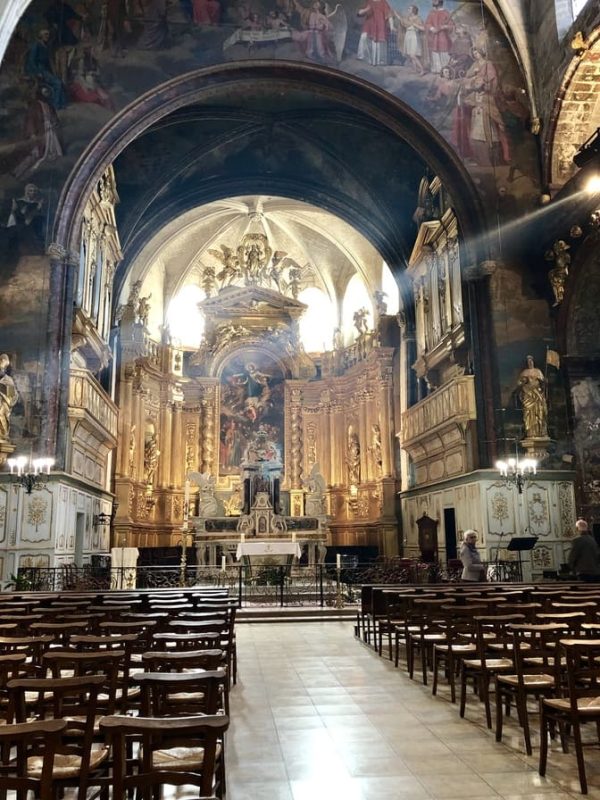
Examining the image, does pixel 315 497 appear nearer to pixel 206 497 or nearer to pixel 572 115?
pixel 206 497

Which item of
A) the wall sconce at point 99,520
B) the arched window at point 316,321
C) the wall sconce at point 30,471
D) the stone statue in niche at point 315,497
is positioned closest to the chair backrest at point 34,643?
the wall sconce at point 30,471

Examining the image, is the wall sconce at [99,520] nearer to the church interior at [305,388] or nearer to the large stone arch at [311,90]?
the church interior at [305,388]

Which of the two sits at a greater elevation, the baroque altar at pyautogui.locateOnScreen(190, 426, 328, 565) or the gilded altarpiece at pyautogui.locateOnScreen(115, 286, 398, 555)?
the gilded altarpiece at pyautogui.locateOnScreen(115, 286, 398, 555)

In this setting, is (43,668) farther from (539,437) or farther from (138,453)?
(138,453)

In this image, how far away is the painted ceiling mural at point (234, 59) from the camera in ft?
55.9

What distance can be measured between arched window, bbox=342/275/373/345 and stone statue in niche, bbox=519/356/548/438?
12.5 meters

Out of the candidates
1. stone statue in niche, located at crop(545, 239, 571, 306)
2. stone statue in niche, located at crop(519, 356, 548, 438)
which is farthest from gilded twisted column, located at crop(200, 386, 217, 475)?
stone statue in niche, located at crop(545, 239, 571, 306)

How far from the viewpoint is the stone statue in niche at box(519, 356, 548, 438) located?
16.3 meters

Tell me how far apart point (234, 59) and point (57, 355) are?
881 centimetres

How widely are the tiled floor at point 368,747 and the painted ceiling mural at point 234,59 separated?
525 inches

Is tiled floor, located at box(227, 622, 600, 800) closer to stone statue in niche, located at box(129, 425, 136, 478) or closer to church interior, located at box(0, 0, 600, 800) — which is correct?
church interior, located at box(0, 0, 600, 800)

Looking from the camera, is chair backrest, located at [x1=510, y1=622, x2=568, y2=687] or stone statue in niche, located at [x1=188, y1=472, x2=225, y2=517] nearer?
chair backrest, located at [x1=510, y1=622, x2=568, y2=687]

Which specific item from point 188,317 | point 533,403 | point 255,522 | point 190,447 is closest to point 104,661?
point 533,403

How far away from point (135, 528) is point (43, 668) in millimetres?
19836
